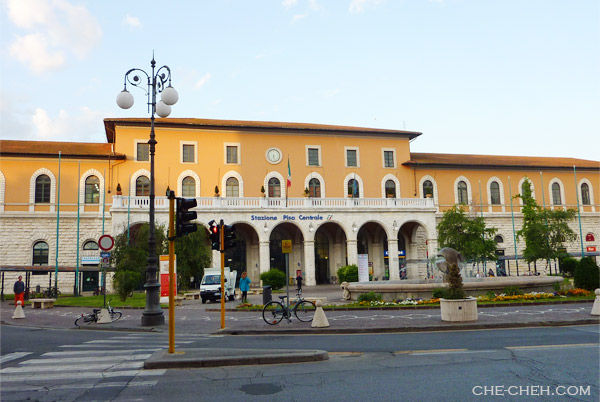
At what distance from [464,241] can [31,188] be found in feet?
111

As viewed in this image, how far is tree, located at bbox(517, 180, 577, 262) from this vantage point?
120 feet

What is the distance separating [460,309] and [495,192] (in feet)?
121

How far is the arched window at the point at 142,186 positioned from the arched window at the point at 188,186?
278cm

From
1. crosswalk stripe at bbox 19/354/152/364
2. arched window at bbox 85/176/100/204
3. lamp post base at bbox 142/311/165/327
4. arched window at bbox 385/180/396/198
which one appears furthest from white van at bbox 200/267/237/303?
arched window at bbox 385/180/396/198

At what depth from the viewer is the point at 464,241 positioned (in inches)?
1420

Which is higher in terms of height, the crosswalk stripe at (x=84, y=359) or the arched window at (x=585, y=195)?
the arched window at (x=585, y=195)

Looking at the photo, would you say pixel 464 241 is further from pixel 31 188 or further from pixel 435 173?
pixel 31 188

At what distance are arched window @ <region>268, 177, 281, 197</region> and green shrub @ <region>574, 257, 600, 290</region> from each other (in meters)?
24.3

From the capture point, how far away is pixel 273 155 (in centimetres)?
4075

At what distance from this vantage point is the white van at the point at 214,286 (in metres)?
24.4

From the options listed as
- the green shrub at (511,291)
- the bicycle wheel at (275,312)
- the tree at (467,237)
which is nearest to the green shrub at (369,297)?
the green shrub at (511,291)

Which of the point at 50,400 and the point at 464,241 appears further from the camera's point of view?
the point at 464,241

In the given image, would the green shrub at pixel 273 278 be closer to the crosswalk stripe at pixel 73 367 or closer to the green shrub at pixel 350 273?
the green shrub at pixel 350 273

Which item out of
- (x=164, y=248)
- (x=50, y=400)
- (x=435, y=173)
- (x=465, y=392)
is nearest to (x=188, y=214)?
(x=50, y=400)
